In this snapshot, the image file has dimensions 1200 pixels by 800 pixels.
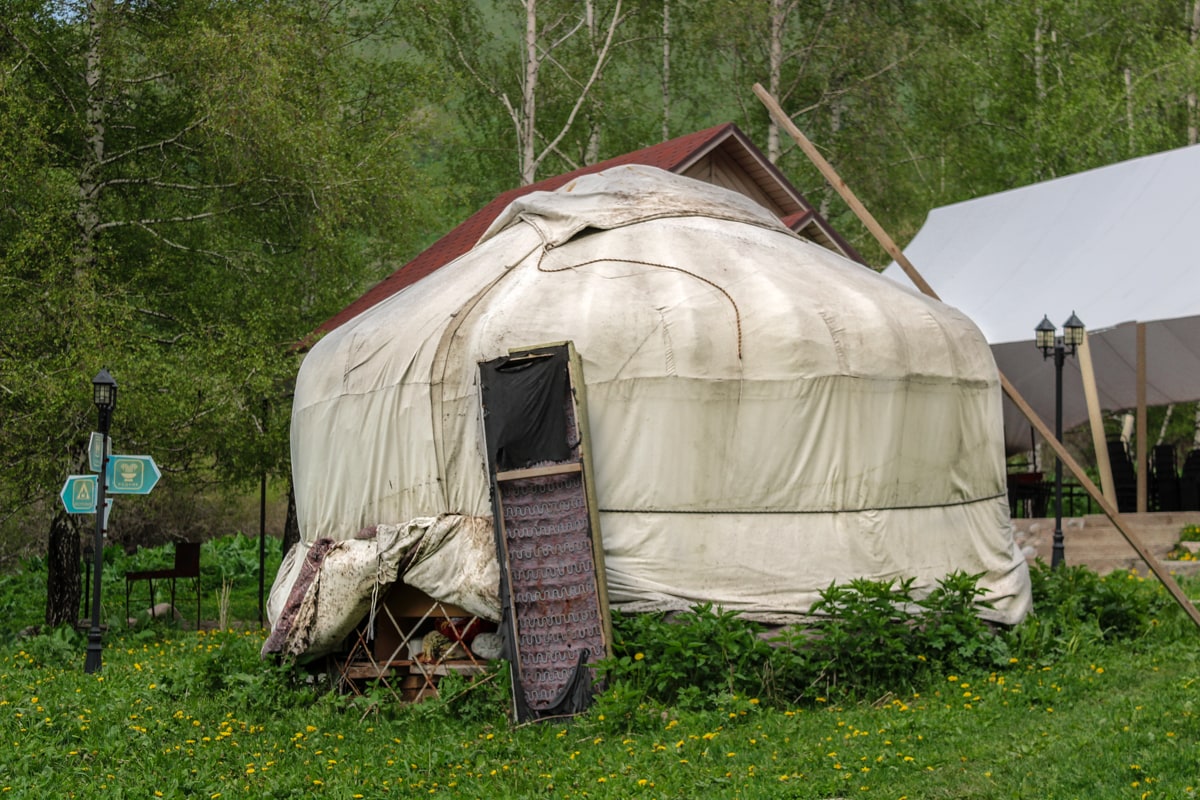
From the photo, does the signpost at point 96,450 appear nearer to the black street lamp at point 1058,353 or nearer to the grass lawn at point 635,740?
the grass lawn at point 635,740

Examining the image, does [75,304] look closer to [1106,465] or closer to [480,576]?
[480,576]

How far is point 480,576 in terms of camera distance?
348 inches

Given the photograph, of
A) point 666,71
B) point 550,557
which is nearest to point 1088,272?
point 550,557

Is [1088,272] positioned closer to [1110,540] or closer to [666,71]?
[1110,540]

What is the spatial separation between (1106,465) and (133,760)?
10.4 metres

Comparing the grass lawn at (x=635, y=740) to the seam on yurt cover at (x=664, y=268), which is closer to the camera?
the grass lawn at (x=635, y=740)

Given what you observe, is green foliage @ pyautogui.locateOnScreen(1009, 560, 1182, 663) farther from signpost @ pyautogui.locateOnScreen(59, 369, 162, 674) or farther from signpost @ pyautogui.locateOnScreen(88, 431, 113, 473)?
signpost @ pyautogui.locateOnScreen(88, 431, 113, 473)

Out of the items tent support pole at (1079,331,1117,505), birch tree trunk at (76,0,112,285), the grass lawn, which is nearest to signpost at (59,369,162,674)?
the grass lawn

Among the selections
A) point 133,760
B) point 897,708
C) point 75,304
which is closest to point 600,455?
point 897,708

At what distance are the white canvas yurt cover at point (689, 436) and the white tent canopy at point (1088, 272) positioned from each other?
18.7 feet

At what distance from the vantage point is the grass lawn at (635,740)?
6.47 meters

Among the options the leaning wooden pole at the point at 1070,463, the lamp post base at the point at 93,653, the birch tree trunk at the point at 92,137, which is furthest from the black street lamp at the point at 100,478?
the leaning wooden pole at the point at 1070,463

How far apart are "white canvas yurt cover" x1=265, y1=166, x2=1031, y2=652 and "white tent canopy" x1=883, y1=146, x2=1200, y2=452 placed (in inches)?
225

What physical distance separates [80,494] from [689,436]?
18.3ft
